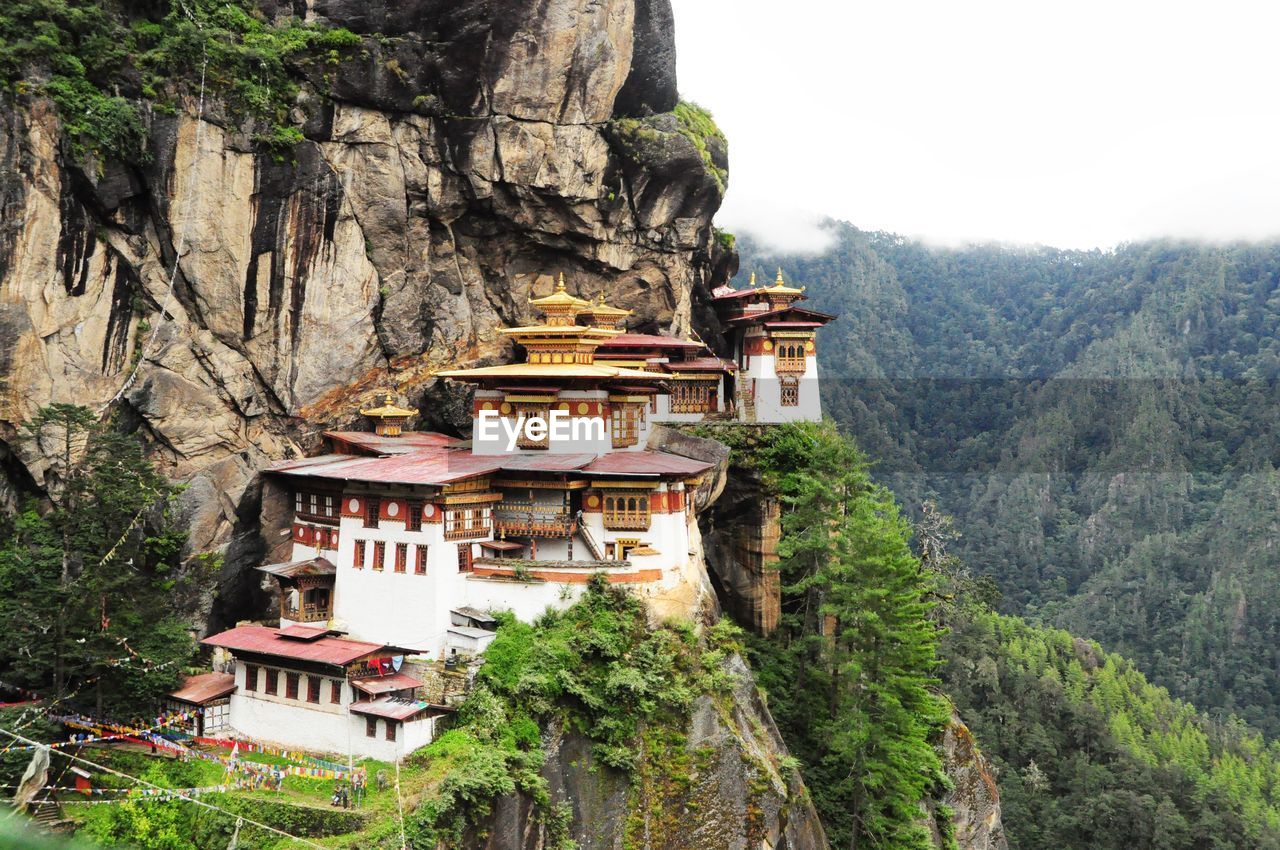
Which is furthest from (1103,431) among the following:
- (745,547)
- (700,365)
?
(745,547)

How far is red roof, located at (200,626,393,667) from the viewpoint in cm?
2494

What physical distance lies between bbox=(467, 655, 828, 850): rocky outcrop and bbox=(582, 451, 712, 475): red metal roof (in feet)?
18.9

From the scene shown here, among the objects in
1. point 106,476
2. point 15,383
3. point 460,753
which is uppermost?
point 15,383

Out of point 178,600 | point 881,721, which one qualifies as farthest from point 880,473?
point 178,600

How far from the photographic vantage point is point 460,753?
23.1 m

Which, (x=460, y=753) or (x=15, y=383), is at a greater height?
(x=15, y=383)

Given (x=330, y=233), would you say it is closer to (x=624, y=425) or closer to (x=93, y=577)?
(x=624, y=425)

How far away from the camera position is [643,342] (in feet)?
126

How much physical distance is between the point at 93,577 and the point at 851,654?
21.2 meters

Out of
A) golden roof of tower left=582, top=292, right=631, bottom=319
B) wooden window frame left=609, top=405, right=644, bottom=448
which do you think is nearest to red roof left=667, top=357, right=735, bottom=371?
golden roof of tower left=582, top=292, right=631, bottom=319

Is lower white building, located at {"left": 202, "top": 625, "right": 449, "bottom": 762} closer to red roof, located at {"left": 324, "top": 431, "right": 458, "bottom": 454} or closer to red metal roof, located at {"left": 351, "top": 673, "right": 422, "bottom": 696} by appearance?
red metal roof, located at {"left": 351, "top": 673, "right": 422, "bottom": 696}

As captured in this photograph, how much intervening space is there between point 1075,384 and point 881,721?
95.7 metres

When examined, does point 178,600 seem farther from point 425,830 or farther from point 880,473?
point 880,473

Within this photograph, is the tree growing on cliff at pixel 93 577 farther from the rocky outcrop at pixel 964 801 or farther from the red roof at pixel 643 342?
the rocky outcrop at pixel 964 801
